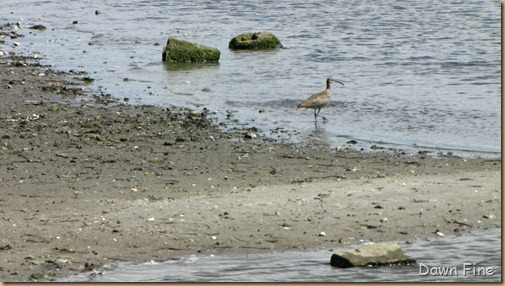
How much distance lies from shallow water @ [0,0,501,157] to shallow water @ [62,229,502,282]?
4.64 metres

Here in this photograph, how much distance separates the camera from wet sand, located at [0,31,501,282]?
9.38 metres

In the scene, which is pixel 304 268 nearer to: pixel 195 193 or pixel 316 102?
pixel 195 193

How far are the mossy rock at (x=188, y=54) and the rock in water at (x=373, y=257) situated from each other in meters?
14.9

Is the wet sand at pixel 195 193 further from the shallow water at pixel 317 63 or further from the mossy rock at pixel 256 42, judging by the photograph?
the mossy rock at pixel 256 42

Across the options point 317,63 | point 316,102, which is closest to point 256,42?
point 317,63

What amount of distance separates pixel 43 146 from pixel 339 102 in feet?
22.0

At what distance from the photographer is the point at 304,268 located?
346 inches

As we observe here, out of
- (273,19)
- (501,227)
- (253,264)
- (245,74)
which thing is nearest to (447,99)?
(245,74)

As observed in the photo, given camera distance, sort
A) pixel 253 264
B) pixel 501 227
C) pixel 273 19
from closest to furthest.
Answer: pixel 253 264
pixel 501 227
pixel 273 19

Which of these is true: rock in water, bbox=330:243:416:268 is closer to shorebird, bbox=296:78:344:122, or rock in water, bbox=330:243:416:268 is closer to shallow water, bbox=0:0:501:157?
shallow water, bbox=0:0:501:157

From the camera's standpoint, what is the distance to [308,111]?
1736 cm

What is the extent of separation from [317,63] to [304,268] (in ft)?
46.8

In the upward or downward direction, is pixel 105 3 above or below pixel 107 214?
below

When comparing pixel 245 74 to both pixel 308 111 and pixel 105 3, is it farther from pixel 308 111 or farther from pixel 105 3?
pixel 105 3
